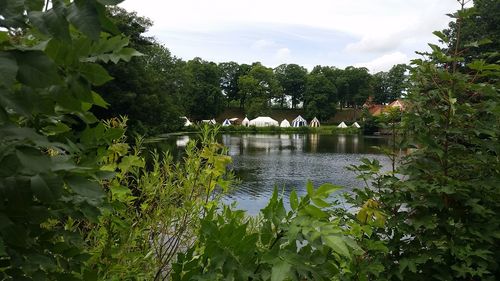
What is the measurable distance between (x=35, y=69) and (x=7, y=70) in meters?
0.06

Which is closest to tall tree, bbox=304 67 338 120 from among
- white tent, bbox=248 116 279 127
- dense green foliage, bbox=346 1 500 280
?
white tent, bbox=248 116 279 127

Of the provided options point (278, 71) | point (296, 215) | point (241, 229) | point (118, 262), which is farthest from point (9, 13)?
point (278, 71)

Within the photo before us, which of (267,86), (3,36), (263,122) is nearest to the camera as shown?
(3,36)

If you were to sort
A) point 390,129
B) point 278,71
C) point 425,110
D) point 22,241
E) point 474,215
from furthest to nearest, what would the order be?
point 278,71 → point 390,129 → point 425,110 → point 474,215 → point 22,241

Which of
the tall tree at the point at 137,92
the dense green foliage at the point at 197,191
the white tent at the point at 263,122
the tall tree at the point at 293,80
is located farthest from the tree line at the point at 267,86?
the dense green foliage at the point at 197,191

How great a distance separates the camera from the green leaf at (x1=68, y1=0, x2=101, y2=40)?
81 centimetres

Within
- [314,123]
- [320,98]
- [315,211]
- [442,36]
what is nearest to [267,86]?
[320,98]

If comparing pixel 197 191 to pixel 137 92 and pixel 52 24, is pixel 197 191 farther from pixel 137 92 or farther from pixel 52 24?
pixel 137 92

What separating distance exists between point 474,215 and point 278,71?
10852 cm

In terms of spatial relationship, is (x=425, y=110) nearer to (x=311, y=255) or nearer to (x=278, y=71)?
(x=311, y=255)

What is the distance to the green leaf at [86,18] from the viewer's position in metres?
0.81

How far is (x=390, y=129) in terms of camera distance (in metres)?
3.21

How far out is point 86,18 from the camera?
2.68 ft

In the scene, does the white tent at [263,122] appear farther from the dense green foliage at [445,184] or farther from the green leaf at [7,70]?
the green leaf at [7,70]
